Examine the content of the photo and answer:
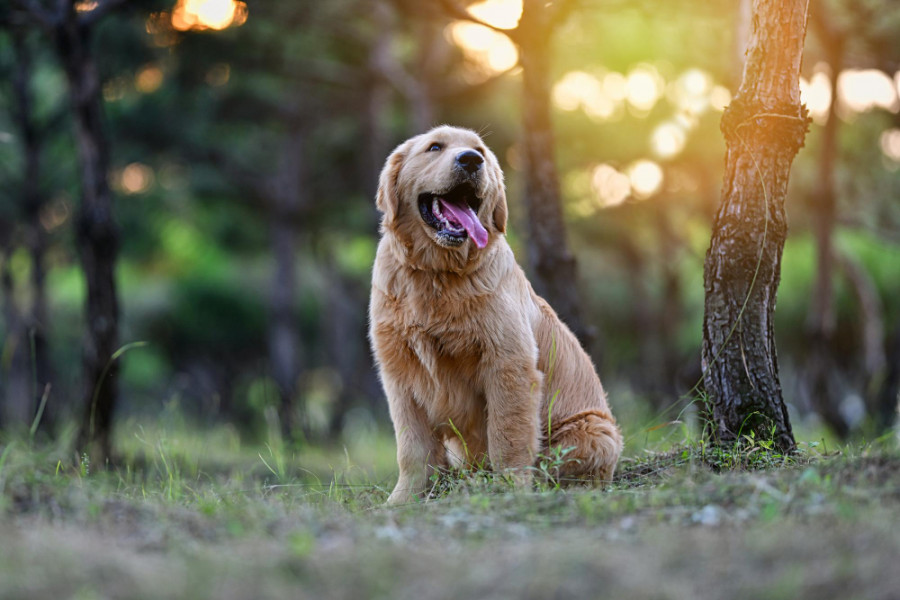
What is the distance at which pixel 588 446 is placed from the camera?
4.85 metres

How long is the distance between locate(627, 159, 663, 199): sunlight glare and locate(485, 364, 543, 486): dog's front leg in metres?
10.3

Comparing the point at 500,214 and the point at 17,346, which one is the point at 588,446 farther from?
the point at 17,346

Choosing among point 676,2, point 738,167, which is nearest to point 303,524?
point 738,167

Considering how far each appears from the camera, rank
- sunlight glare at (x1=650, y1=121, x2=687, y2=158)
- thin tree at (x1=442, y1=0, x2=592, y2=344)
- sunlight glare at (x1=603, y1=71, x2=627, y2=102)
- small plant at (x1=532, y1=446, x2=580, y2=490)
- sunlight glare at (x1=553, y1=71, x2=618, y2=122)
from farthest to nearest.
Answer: sunlight glare at (x1=553, y1=71, x2=618, y2=122)
sunlight glare at (x1=603, y1=71, x2=627, y2=102)
sunlight glare at (x1=650, y1=121, x2=687, y2=158)
thin tree at (x1=442, y1=0, x2=592, y2=344)
small plant at (x1=532, y1=446, x2=580, y2=490)

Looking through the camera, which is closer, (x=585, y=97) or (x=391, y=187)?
(x=391, y=187)

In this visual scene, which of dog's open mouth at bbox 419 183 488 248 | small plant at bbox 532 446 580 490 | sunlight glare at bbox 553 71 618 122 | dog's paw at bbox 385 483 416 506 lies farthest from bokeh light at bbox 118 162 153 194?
small plant at bbox 532 446 580 490

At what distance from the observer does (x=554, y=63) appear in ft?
42.7

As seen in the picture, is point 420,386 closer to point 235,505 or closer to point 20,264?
point 235,505

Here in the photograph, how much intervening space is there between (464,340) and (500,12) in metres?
4.07

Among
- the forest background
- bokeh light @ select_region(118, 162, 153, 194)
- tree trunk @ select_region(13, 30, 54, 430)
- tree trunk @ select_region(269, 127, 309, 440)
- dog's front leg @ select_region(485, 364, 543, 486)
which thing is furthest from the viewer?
tree trunk @ select_region(269, 127, 309, 440)

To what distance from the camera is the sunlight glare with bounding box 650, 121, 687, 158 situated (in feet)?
44.8

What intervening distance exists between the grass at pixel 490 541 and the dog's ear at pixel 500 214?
5.63 feet

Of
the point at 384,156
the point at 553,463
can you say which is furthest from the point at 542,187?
the point at 384,156

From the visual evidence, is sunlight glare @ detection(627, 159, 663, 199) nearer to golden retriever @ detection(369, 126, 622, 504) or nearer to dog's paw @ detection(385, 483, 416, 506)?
golden retriever @ detection(369, 126, 622, 504)
